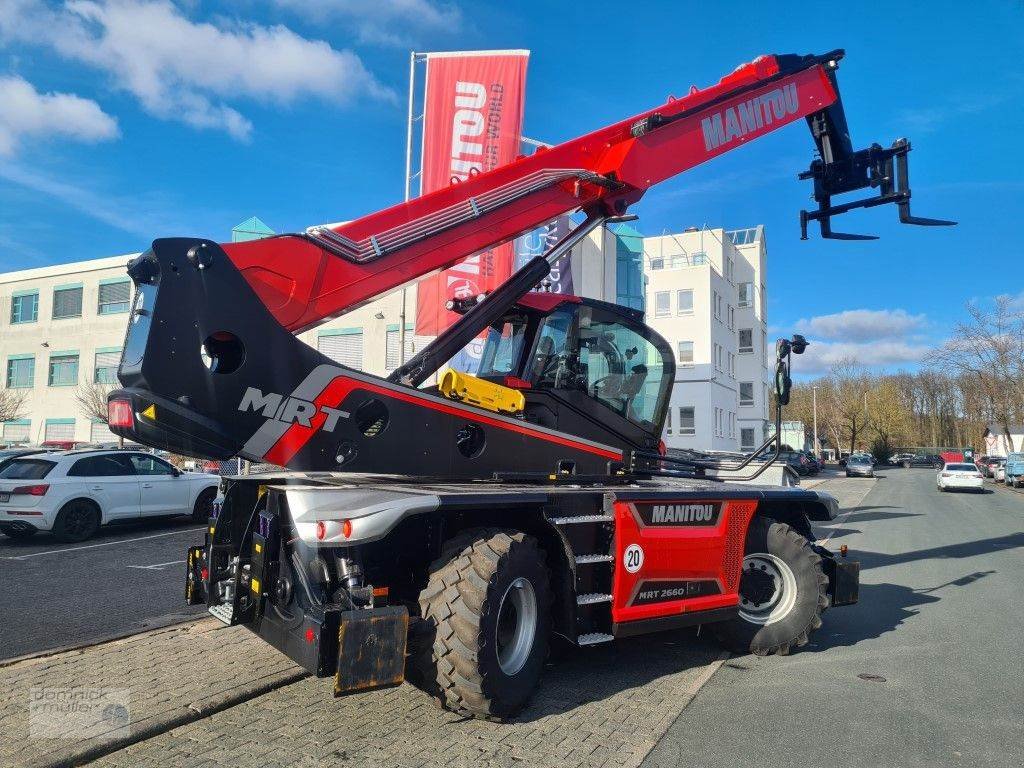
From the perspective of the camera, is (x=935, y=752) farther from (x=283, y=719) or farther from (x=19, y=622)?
(x=19, y=622)

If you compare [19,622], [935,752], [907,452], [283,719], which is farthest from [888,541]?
[907,452]

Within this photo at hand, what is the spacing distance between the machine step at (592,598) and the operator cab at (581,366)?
160cm

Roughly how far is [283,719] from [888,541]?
43.8 ft

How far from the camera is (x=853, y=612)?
26.1ft

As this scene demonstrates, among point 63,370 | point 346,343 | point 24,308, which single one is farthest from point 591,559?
point 24,308

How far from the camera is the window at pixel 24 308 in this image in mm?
41125

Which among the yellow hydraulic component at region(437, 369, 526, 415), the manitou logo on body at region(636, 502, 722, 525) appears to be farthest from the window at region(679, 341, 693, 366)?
the yellow hydraulic component at region(437, 369, 526, 415)

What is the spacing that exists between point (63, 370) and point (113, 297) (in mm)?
5393

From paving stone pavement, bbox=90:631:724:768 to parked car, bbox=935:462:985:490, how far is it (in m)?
32.7

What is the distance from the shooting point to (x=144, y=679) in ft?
16.6

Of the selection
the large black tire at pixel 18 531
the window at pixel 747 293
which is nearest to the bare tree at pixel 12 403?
the large black tire at pixel 18 531

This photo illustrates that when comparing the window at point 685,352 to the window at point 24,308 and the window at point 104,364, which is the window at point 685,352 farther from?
the window at point 24,308

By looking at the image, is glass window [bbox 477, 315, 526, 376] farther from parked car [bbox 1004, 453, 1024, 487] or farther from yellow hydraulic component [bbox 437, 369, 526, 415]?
parked car [bbox 1004, 453, 1024, 487]

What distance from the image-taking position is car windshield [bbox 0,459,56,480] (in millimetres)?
12016
